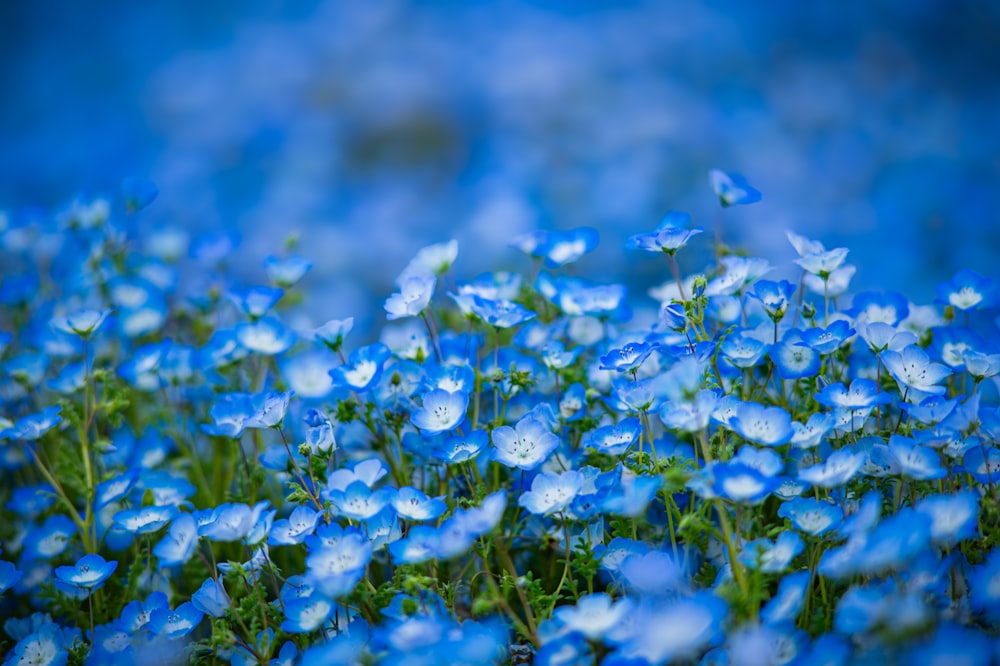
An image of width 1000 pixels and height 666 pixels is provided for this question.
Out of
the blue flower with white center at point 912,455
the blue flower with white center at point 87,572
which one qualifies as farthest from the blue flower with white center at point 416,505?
the blue flower with white center at point 912,455

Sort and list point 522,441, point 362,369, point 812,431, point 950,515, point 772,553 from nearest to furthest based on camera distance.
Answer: point 950,515
point 772,553
point 812,431
point 522,441
point 362,369

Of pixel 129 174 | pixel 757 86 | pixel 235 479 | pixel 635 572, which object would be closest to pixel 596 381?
pixel 635 572

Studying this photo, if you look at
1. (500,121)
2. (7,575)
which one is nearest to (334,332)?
(7,575)

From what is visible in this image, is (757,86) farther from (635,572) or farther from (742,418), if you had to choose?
(635,572)

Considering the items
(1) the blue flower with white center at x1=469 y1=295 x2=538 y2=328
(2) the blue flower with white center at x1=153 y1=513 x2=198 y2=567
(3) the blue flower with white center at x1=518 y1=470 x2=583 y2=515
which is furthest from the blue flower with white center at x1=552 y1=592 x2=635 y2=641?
(2) the blue flower with white center at x1=153 y1=513 x2=198 y2=567

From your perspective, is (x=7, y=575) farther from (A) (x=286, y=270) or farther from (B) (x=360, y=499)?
(A) (x=286, y=270)

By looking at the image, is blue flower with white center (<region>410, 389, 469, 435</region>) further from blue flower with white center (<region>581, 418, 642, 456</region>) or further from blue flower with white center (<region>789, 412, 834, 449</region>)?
blue flower with white center (<region>789, 412, 834, 449</region>)
